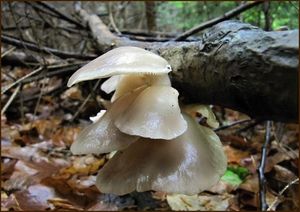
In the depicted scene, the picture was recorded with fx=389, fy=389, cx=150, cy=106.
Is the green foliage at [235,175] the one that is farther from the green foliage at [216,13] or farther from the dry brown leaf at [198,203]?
the green foliage at [216,13]

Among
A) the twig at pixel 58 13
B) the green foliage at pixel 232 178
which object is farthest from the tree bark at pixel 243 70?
the twig at pixel 58 13

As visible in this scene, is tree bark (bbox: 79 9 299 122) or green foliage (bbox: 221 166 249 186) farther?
green foliage (bbox: 221 166 249 186)

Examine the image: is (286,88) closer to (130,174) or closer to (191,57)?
(191,57)

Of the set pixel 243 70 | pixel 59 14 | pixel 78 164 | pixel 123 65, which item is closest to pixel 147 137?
pixel 123 65

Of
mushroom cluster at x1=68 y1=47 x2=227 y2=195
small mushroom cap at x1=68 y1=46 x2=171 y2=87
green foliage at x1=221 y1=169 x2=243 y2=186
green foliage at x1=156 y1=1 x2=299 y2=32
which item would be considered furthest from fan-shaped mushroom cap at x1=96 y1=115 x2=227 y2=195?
green foliage at x1=156 y1=1 x2=299 y2=32

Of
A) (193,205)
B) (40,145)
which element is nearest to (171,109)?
(193,205)

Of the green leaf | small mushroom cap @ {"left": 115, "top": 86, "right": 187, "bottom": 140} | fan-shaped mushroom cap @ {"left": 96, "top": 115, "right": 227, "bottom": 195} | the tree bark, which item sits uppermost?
the tree bark

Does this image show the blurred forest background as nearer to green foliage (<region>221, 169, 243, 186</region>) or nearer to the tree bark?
green foliage (<region>221, 169, 243, 186</region>)

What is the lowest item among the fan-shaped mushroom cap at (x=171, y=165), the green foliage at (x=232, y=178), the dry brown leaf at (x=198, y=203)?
the green foliage at (x=232, y=178)
